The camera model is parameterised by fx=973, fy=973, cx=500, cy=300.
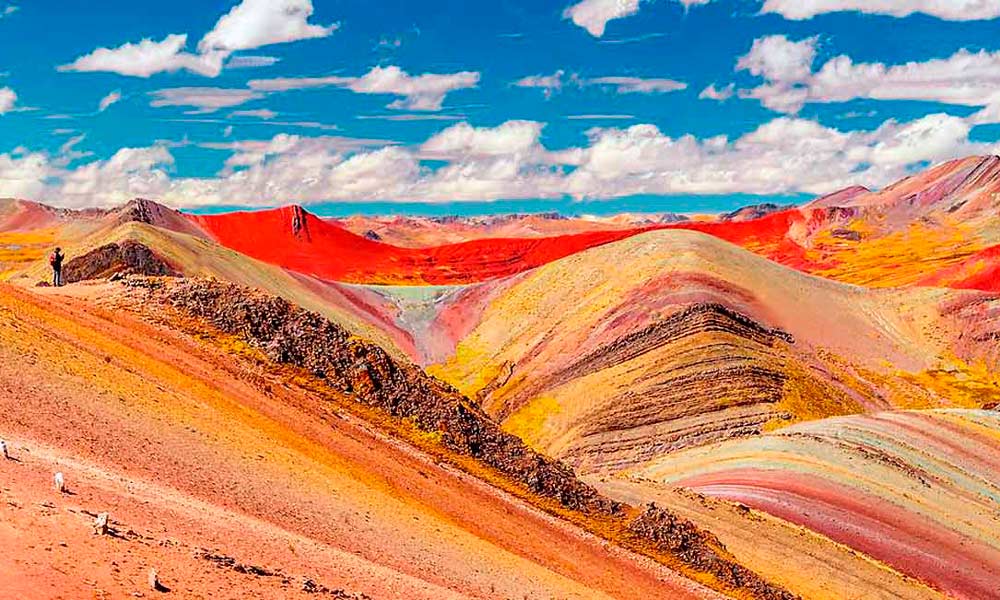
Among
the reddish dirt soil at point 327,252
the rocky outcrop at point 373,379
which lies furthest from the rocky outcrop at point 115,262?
the reddish dirt soil at point 327,252

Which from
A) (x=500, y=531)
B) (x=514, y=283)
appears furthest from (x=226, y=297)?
(x=514, y=283)

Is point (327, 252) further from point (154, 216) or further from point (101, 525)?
point (101, 525)

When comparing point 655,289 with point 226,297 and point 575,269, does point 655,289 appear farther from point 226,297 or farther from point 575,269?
point 226,297

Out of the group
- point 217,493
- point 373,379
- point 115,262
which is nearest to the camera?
point 217,493

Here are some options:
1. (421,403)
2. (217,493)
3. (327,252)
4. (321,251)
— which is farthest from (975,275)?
(217,493)

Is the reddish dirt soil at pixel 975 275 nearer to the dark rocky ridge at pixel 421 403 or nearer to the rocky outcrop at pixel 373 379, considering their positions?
the dark rocky ridge at pixel 421 403
